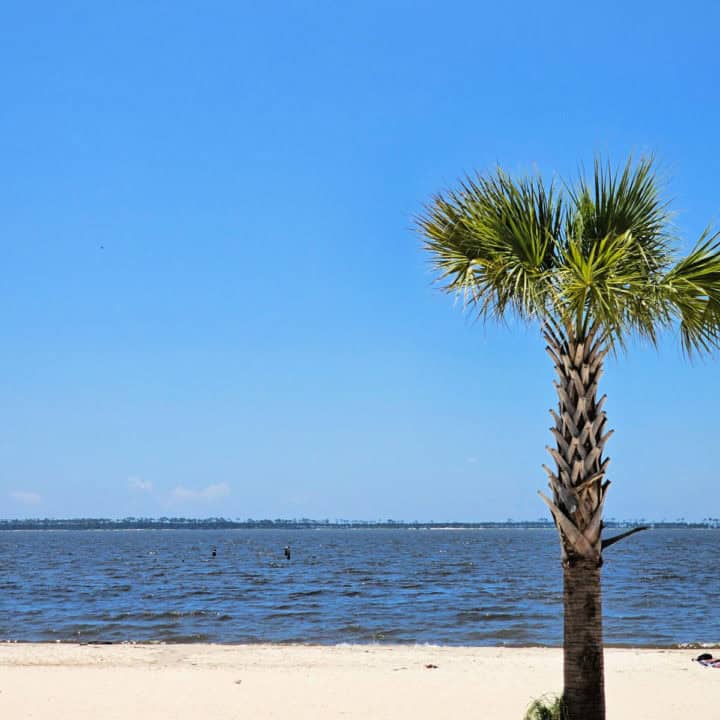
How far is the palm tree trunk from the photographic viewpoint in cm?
867

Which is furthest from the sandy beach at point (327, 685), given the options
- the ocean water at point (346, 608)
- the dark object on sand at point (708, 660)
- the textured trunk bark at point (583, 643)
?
the ocean water at point (346, 608)

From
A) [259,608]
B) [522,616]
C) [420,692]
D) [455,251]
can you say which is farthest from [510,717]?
[259,608]

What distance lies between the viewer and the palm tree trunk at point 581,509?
28.5 feet

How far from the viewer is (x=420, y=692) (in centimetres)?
1482

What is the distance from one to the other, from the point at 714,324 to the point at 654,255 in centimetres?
94

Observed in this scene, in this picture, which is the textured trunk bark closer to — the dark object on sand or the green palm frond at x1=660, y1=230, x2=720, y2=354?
the green palm frond at x1=660, y1=230, x2=720, y2=354

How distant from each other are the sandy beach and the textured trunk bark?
367cm

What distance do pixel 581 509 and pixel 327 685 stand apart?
8.32 m

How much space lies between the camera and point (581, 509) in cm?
866

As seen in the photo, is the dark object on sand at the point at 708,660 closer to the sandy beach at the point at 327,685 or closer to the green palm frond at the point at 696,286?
the sandy beach at the point at 327,685

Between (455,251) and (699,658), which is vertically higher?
(455,251)

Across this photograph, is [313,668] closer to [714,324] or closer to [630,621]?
[714,324]

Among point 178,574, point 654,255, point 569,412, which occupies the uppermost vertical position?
point 654,255

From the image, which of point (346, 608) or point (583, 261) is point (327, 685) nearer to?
point (583, 261)
